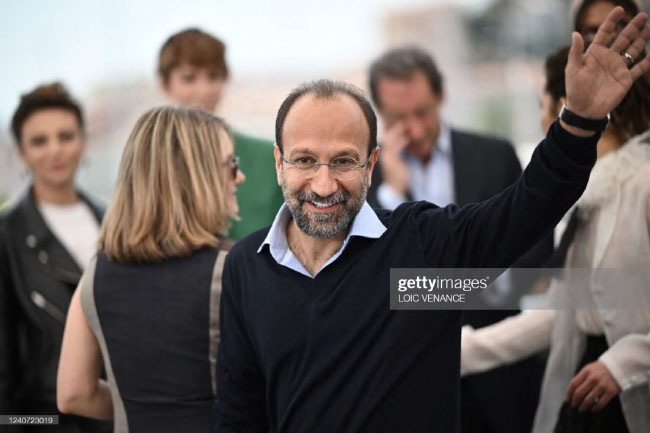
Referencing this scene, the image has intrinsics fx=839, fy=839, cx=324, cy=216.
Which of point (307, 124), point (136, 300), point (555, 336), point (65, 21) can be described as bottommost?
point (555, 336)

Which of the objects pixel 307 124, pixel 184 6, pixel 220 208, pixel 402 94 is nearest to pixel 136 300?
pixel 220 208

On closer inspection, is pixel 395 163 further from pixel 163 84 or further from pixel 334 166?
pixel 334 166

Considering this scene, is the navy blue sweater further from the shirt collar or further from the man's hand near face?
the man's hand near face

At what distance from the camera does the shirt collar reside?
180cm

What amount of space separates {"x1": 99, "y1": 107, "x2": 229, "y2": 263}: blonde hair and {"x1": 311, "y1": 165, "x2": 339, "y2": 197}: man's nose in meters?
0.49

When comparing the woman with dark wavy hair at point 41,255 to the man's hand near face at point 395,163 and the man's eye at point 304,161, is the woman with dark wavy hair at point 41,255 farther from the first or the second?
the man's eye at point 304,161

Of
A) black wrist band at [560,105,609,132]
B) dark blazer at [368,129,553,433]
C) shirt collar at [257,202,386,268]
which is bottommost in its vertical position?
dark blazer at [368,129,553,433]

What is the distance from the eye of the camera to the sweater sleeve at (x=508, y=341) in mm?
2633

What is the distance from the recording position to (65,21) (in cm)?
694

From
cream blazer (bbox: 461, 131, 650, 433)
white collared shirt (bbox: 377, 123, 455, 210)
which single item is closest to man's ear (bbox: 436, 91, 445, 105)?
white collared shirt (bbox: 377, 123, 455, 210)

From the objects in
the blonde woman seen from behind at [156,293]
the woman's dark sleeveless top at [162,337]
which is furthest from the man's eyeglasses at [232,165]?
the woman's dark sleeveless top at [162,337]

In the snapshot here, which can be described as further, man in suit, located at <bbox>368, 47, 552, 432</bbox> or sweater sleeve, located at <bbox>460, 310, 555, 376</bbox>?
man in suit, located at <bbox>368, 47, 552, 432</bbox>

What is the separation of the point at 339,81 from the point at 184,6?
5.51m

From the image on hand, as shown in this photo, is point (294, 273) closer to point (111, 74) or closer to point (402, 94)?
point (402, 94)
